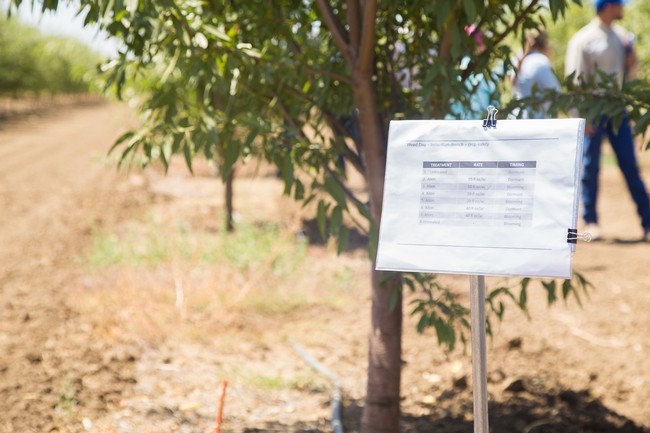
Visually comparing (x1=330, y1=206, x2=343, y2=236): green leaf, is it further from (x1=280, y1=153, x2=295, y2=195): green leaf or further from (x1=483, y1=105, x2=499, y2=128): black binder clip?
(x1=483, y1=105, x2=499, y2=128): black binder clip

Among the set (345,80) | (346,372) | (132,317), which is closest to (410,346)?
(346,372)

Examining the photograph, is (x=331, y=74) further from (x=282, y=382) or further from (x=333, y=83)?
(x=282, y=382)

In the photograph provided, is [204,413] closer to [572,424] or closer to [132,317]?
[132,317]

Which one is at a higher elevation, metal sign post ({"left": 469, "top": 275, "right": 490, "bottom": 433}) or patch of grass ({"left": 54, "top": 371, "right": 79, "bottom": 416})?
metal sign post ({"left": 469, "top": 275, "right": 490, "bottom": 433})

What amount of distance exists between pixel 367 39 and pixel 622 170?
4092 mm

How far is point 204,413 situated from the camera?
307 centimetres

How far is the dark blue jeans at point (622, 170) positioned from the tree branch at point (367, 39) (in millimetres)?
3653

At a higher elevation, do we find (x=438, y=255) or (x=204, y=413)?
(x=438, y=255)

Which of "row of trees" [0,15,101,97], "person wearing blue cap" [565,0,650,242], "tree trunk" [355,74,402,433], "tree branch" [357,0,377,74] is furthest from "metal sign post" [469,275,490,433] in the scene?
"row of trees" [0,15,101,97]

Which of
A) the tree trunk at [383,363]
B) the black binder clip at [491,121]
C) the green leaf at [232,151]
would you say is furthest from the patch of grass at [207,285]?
the black binder clip at [491,121]

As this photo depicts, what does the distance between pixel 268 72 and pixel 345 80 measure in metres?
0.30

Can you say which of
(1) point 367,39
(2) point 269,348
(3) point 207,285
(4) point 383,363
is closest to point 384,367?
(4) point 383,363

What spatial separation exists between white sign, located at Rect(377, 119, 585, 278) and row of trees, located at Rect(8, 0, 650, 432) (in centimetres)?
27

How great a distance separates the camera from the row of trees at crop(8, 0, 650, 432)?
1964 mm
